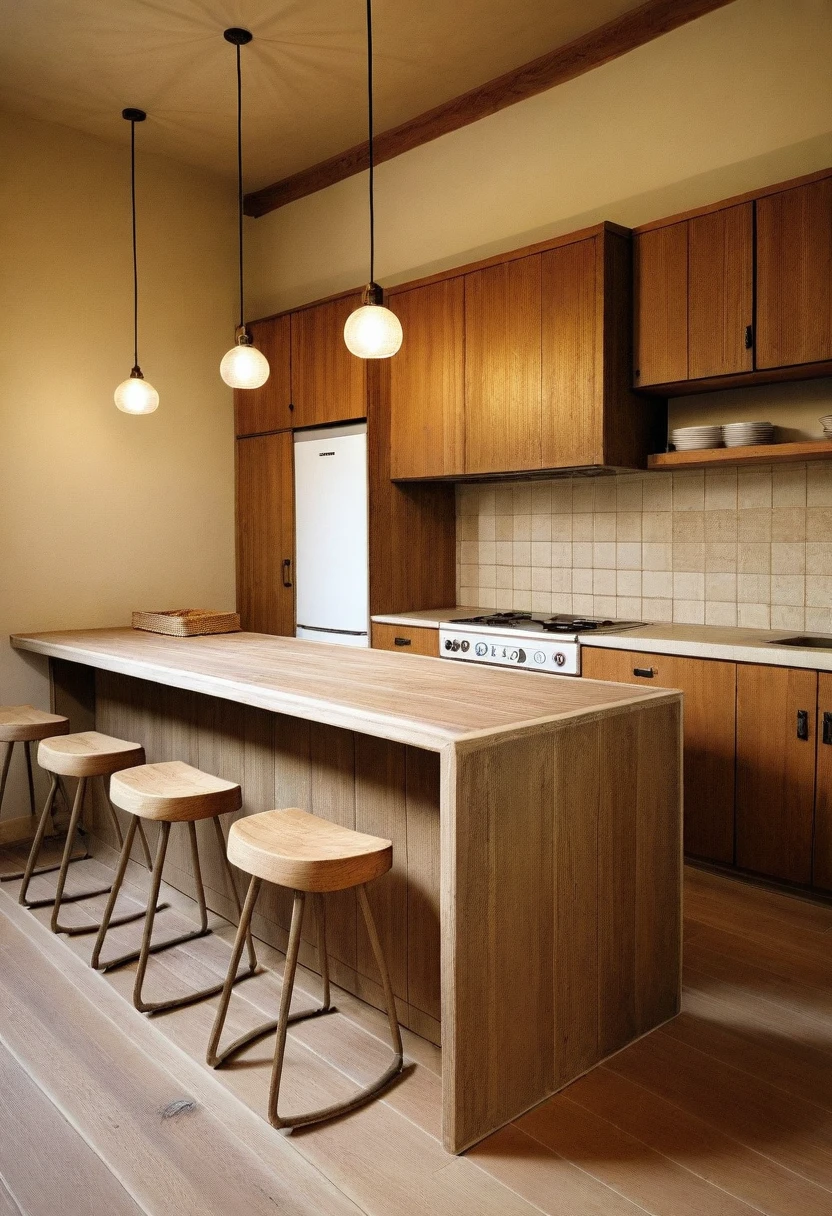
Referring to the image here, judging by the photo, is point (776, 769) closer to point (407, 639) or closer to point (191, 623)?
point (407, 639)

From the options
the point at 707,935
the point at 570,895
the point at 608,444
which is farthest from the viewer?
the point at 608,444

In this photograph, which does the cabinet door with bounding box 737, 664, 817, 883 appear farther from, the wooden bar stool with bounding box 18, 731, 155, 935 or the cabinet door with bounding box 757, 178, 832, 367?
the wooden bar stool with bounding box 18, 731, 155, 935

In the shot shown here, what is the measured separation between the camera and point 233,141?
177 inches

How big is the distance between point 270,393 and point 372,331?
92.1 inches

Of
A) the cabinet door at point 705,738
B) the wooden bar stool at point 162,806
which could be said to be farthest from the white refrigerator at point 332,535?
the wooden bar stool at point 162,806

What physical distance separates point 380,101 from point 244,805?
330 cm

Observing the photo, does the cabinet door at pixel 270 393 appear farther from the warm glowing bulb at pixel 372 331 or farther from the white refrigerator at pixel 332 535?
the warm glowing bulb at pixel 372 331

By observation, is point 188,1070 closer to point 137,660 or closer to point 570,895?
point 570,895

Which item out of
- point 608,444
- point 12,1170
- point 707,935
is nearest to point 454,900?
point 12,1170

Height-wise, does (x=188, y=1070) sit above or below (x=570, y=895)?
below

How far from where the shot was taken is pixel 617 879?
6.83ft

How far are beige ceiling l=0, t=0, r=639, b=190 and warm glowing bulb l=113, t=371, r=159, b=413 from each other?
135cm

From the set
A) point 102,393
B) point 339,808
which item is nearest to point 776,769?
point 339,808

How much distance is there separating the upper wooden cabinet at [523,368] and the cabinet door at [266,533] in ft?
2.36
